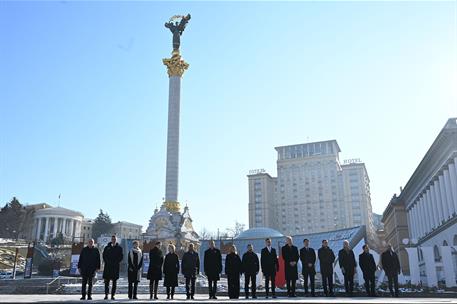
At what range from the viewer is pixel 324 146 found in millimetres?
132625

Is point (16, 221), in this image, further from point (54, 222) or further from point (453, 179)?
point (453, 179)

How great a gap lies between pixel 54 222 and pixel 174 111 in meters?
76.0

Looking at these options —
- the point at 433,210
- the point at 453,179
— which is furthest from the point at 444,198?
the point at 433,210

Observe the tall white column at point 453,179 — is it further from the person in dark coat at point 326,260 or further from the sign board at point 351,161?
the sign board at point 351,161

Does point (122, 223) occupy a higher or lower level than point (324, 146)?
lower

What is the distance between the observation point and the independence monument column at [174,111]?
179ft

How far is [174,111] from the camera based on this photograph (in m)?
57.0

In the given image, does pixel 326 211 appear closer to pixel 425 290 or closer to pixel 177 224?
pixel 177 224

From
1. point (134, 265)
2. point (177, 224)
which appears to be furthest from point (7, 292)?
point (177, 224)

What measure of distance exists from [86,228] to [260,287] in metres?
121

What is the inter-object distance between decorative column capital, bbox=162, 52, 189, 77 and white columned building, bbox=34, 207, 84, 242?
7189 centimetres

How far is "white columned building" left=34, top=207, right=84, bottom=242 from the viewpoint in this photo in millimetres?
114625

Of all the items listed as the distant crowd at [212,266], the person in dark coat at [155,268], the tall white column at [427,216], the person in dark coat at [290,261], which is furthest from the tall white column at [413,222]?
the person in dark coat at [155,268]

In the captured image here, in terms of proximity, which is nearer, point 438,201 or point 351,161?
point 438,201
